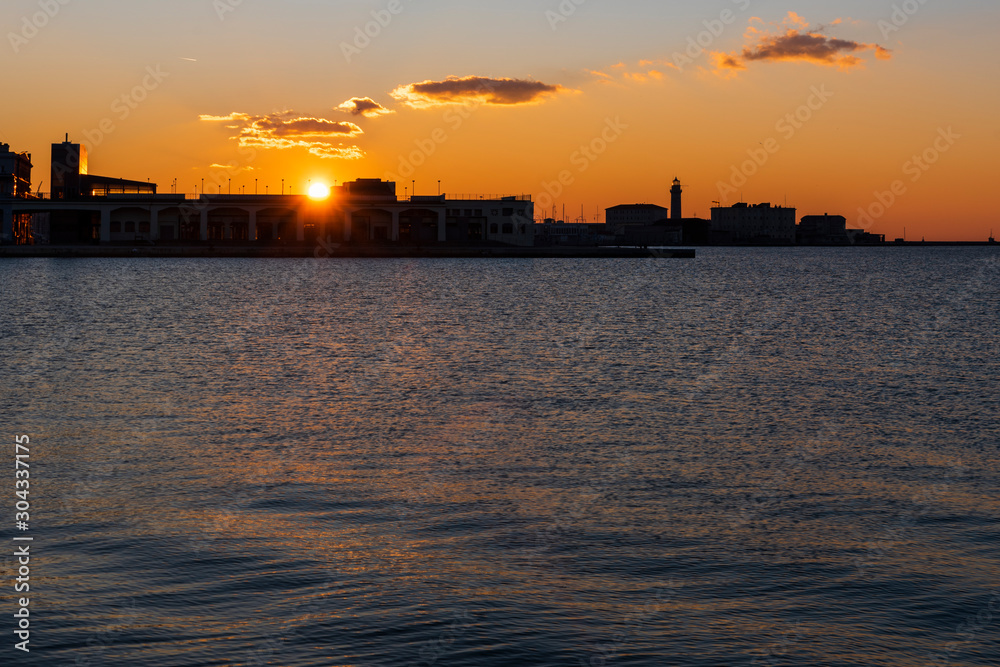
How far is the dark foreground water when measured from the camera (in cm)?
1065

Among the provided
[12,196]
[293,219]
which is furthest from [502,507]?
[12,196]

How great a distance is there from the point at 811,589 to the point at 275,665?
6291 millimetres

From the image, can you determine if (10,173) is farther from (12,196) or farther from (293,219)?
(293,219)

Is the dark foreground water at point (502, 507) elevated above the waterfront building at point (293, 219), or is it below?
below

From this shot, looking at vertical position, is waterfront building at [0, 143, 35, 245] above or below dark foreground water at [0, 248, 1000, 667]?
above

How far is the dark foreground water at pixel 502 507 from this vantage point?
34.9ft

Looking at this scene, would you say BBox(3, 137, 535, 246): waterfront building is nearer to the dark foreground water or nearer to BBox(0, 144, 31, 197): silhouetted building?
BBox(0, 144, 31, 197): silhouetted building

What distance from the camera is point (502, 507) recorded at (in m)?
15.8

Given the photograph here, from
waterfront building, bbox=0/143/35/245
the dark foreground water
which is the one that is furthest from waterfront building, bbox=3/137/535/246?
the dark foreground water

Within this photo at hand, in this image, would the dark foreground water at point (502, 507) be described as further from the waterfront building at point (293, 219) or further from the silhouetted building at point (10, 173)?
the silhouetted building at point (10, 173)

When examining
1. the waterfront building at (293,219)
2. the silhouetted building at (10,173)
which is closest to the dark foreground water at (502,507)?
the waterfront building at (293,219)

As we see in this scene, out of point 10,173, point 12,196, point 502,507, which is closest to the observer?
point 502,507

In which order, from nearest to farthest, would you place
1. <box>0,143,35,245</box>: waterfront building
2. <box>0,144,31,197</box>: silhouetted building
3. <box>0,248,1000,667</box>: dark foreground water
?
1. <box>0,248,1000,667</box>: dark foreground water
2. <box>0,143,35,245</box>: waterfront building
3. <box>0,144,31,197</box>: silhouetted building

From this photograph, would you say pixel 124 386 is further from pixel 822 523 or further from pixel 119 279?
pixel 119 279
